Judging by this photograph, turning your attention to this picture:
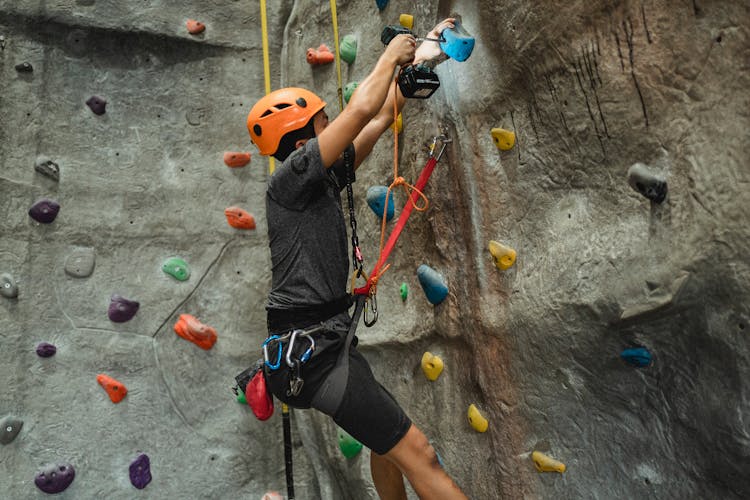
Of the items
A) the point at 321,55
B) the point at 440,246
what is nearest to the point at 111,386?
the point at 440,246

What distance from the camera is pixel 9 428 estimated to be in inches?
109

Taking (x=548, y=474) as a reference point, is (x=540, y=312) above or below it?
above

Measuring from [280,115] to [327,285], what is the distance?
0.55m

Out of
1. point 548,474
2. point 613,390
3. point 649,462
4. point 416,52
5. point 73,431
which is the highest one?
point 416,52

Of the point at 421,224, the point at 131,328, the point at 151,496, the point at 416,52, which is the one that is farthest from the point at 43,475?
the point at 416,52

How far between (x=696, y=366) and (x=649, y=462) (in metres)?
Result: 0.31

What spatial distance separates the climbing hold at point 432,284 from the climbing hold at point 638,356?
70cm

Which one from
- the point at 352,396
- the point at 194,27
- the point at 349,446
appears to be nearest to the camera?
the point at 352,396

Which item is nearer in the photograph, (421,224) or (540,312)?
(540,312)

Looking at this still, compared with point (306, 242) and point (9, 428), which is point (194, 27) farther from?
point (9, 428)

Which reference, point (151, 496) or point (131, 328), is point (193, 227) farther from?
point (151, 496)

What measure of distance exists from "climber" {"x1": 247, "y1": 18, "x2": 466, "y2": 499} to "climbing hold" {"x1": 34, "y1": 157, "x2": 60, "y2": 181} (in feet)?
4.23

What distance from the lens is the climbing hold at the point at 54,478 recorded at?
279 centimetres

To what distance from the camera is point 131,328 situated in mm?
3002
